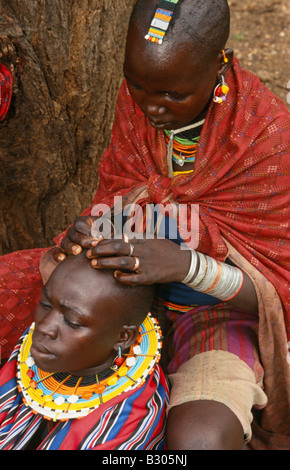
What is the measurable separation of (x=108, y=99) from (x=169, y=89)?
1086 millimetres

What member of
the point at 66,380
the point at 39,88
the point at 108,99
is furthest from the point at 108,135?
the point at 66,380

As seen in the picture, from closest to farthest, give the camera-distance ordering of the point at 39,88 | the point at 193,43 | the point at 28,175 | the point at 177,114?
1. the point at 193,43
2. the point at 177,114
3. the point at 39,88
4. the point at 28,175

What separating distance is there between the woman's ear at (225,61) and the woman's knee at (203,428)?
1.09 m

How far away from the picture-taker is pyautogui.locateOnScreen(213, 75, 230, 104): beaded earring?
1719 mm

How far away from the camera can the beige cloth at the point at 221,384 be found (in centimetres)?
173

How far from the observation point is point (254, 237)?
1880 millimetres

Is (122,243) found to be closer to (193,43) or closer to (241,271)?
(241,271)

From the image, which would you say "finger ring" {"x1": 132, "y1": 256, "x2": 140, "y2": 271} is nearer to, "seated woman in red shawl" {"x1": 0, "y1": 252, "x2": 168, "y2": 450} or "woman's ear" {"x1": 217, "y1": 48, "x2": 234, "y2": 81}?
"seated woman in red shawl" {"x1": 0, "y1": 252, "x2": 168, "y2": 450}

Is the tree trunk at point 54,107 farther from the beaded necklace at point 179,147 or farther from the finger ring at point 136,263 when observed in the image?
the finger ring at point 136,263

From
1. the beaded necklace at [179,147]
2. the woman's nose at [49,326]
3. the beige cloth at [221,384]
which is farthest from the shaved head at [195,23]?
the beige cloth at [221,384]

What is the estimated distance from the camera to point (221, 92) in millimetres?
1738

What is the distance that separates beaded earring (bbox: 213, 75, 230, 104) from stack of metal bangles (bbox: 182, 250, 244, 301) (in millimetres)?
520

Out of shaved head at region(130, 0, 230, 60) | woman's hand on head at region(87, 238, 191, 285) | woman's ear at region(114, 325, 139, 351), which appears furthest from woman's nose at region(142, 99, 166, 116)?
woman's ear at region(114, 325, 139, 351)
